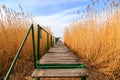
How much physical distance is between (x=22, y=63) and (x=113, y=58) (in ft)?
6.24

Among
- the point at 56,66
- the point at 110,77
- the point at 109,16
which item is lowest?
the point at 110,77

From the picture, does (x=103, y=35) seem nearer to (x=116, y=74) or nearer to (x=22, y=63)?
(x=116, y=74)

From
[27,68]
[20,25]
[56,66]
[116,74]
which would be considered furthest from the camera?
[20,25]

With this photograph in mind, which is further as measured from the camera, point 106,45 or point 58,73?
point 106,45

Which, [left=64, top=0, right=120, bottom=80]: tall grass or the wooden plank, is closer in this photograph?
the wooden plank

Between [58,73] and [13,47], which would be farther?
[13,47]

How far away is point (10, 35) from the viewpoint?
528 cm

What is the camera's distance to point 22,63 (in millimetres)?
5086

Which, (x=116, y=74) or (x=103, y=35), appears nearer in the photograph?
(x=116, y=74)

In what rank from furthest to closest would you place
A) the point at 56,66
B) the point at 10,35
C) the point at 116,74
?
1. the point at 10,35
2. the point at 116,74
3. the point at 56,66

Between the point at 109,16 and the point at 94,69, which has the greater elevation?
the point at 109,16

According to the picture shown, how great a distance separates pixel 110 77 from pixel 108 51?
1.85ft

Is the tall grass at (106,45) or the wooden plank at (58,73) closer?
the wooden plank at (58,73)

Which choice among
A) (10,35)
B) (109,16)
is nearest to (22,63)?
(10,35)
